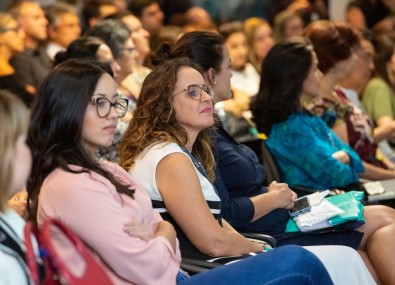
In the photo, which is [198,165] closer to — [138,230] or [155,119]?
[155,119]

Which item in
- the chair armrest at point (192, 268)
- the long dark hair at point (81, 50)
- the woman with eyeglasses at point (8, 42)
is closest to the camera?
the chair armrest at point (192, 268)

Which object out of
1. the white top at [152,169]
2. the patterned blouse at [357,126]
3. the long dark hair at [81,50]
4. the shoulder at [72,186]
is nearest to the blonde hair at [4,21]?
the long dark hair at [81,50]

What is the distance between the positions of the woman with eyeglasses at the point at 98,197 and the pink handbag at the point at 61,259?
0.55ft

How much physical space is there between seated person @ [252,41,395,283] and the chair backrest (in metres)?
0.03

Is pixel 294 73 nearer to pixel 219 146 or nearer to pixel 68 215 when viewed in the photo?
pixel 219 146

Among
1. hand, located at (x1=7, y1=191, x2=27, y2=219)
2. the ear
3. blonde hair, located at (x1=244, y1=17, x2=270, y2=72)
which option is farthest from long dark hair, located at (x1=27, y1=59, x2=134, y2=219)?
blonde hair, located at (x1=244, y1=17, x2=270, y2=72)

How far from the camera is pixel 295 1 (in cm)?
946

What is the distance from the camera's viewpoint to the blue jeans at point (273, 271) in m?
2.70

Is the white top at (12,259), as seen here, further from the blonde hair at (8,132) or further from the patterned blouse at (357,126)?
the patterned blouse at (357,126)

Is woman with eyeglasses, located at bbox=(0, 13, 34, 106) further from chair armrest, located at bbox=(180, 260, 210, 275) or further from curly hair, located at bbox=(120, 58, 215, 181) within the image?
chair armrest, located at bbox=(180, 260, 210, 275)

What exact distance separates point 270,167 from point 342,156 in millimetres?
437

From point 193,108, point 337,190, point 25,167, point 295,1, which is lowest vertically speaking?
point 295,1

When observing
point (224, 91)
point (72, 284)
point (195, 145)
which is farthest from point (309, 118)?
point (72, 284)

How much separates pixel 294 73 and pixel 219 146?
0.95 meters
